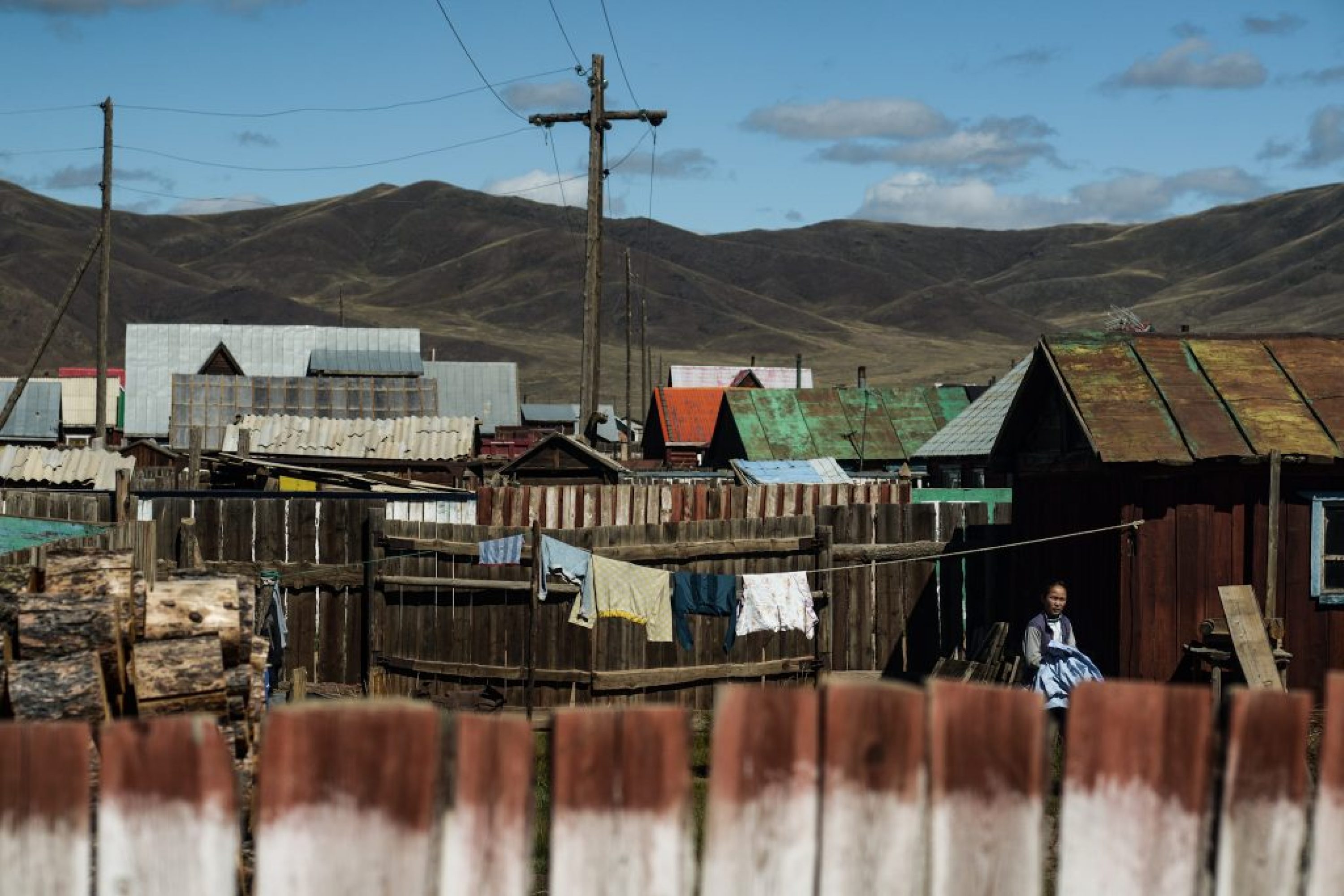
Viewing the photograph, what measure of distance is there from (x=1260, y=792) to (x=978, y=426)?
3332 cm

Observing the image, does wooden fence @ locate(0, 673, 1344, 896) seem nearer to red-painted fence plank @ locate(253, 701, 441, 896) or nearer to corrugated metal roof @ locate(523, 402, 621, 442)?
red-painted fence plank @ locate(253, 701, 441, 896)

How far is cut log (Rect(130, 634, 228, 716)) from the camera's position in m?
6.61

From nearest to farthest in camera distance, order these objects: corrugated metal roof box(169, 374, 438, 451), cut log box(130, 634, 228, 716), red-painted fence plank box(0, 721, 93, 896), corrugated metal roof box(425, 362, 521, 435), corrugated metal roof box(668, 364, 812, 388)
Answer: red-painted fence plank box(0, 721, 93, 896) < cut log box(130, 634, 228, 716) < corrugated metal roof box(169, 374, 438, 451) < corrugated metal roof box(425, 362, 521, 435) < corrugated metal roof box(668, 364, 812, 388)

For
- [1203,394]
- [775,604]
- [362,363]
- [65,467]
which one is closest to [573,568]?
[775,604]

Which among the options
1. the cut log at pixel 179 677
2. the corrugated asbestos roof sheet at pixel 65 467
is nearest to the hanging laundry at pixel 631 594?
the cut log at pixel 179 677

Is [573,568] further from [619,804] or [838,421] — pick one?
[838,421]

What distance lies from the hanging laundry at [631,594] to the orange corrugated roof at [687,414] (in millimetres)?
48684

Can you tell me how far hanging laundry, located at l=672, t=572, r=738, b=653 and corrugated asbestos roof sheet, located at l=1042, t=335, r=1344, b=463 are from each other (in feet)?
13.2

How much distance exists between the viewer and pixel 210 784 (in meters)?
2.38

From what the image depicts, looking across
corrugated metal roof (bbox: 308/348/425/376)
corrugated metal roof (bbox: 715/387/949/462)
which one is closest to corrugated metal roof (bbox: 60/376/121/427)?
corrugated metal roof (bbox: 308/348/425/376)

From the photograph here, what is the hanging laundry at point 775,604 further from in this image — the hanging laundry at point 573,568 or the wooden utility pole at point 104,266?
the wooden utility pole at point 104,266

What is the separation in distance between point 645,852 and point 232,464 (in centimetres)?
2297

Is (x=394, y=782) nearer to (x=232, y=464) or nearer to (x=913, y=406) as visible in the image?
(x=232, y=464)

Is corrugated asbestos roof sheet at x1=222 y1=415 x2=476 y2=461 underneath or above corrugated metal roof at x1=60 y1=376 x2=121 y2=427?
underneath
